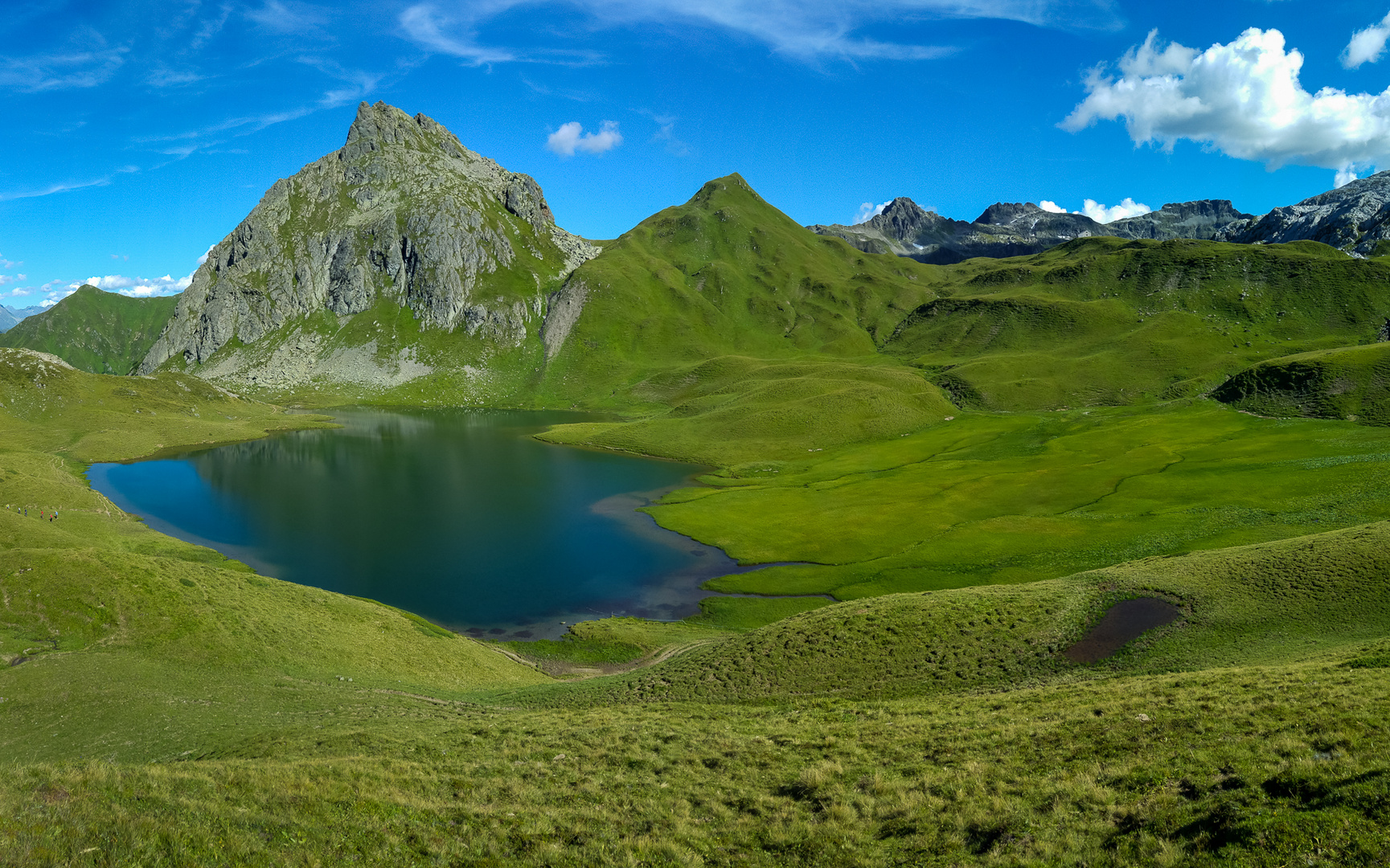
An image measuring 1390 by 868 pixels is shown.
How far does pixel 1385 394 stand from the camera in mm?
114938

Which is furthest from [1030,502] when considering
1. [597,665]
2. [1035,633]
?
[597,665]

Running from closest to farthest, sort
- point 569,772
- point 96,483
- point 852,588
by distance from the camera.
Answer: point 569,772 < point 852,588 < point 96,483

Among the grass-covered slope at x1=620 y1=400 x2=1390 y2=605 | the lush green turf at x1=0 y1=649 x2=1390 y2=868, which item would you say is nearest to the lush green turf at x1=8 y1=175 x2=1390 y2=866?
the lush green turf at x1=0 y1=649 x2=1390 y2=868

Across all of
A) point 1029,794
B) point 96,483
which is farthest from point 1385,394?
point 96,483

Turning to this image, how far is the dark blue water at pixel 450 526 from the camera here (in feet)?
206

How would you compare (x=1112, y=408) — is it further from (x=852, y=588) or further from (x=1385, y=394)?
(x=852, y=588)

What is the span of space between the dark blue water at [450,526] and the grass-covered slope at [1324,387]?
4697 inches

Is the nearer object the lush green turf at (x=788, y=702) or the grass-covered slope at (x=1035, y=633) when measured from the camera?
the lush green turf at (x=788, y=702)

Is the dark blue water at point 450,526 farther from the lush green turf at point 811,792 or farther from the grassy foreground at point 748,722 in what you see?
the lush green turf at point 811,792

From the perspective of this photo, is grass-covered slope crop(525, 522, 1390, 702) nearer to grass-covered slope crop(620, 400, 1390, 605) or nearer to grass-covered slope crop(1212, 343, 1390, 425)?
grass-covered slope crop(620, 400, 1390, 605)

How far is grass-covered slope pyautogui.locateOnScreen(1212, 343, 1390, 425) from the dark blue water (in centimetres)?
11930

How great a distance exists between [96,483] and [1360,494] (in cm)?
17876

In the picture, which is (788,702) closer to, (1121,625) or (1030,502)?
(1121,625)

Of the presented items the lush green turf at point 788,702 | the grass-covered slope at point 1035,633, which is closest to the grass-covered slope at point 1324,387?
the lush green turf at point 788,702
